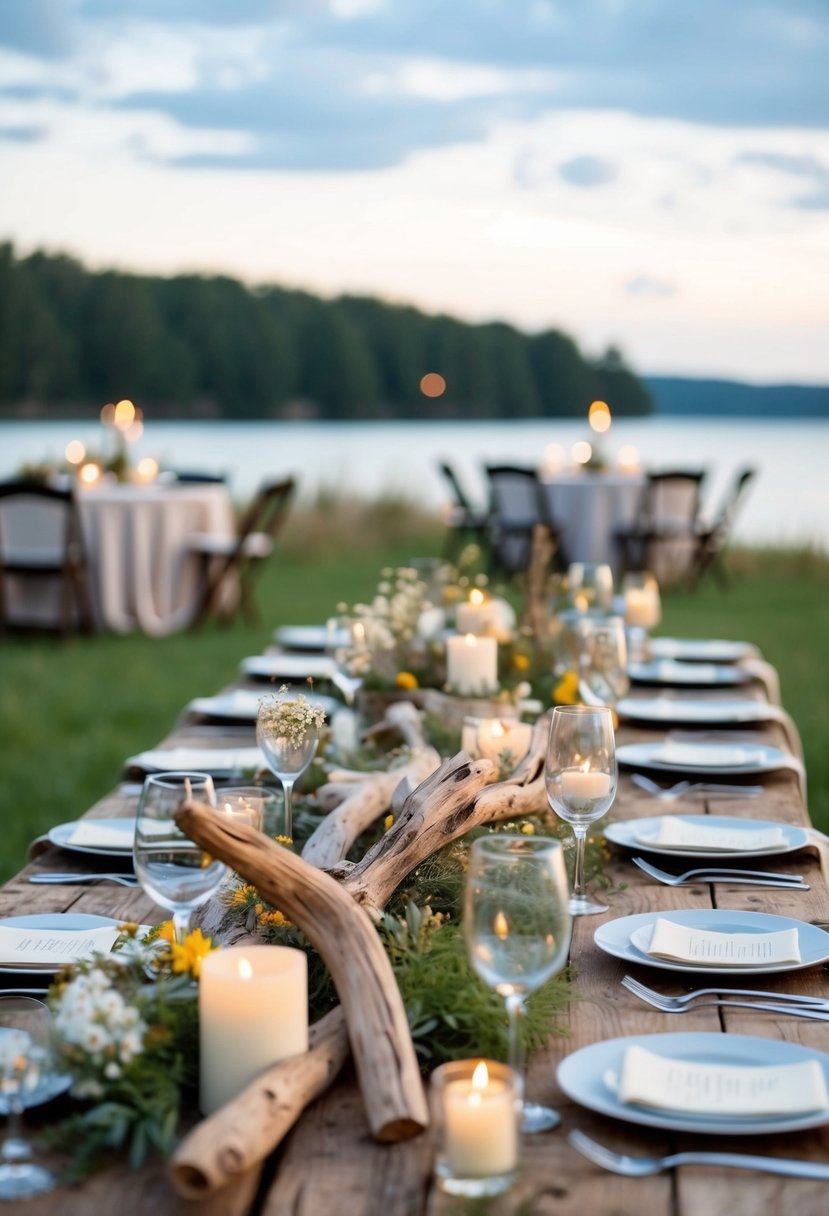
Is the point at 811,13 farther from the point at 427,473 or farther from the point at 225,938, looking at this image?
the point at 225,938

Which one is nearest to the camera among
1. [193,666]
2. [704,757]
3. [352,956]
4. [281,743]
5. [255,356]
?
[352,956]

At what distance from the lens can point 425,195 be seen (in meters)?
16.2

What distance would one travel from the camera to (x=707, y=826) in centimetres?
208

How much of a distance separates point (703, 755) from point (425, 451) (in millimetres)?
14832

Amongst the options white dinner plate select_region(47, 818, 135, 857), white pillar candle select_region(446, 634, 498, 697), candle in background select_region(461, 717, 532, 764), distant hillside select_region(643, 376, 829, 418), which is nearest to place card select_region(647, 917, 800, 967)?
candle in background select_region(461, 717, 532, 764)

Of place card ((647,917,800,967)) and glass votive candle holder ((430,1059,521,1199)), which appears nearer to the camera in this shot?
glass votive candle holder ((430,1059,521,1199))

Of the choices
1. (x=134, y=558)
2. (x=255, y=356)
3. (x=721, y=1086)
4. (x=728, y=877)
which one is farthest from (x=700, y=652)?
(x=255, y=356)

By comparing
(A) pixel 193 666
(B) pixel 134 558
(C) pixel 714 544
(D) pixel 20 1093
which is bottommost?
(A) pixel 193 666

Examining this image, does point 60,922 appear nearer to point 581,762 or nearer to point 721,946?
point 581,762

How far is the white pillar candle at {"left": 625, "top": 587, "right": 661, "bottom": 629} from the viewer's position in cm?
349

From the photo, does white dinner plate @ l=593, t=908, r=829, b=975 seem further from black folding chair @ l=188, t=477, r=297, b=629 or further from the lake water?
the lake water

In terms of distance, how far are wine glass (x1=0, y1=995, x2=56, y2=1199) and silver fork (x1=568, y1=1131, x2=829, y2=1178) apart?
428 mm

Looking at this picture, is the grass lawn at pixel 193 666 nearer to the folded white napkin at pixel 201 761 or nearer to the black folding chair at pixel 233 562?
the black folding chair at pixel 233 562

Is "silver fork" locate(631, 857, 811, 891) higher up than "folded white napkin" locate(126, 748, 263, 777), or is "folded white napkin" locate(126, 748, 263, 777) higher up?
"folded white napkin" locate(126, 748, 263, 777)
